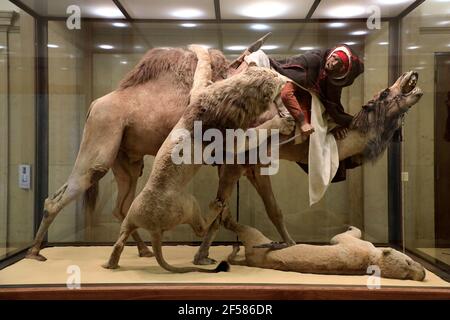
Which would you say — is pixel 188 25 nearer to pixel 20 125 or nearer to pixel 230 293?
pixel 20 125

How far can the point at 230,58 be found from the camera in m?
2.27

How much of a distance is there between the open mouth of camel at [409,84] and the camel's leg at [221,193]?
0.87 meters

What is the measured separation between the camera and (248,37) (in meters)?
2.28

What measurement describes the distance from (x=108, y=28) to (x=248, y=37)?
2.38 ft

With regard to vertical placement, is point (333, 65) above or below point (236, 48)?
below

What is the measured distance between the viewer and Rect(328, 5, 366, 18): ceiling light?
2.17 metres

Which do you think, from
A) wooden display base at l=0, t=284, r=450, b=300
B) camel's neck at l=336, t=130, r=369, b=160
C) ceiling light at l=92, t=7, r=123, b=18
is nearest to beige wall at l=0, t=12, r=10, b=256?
ceiling light at l=92, t=7, r=123, b=18

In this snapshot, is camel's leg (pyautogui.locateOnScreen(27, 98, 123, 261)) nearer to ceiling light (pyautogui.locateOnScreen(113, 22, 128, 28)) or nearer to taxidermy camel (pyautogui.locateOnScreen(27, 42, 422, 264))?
taxidermy camel (pyautogui.locateOnScreen(27, 42, 422, 264))

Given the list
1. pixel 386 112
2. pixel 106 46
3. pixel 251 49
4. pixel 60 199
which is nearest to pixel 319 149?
pixel 386 112

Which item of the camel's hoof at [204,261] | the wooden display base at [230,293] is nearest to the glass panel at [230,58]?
the camel's hoof at [204,261]

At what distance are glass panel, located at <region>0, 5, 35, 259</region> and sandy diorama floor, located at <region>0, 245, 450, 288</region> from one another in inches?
9.1

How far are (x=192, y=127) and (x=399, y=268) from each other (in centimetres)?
110

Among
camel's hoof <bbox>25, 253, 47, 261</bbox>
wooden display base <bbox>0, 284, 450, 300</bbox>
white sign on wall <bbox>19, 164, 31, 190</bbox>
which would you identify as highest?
white sign on wall <bbox>19, 164, 31, 190</bbox>

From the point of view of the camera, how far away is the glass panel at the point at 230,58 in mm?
2260
